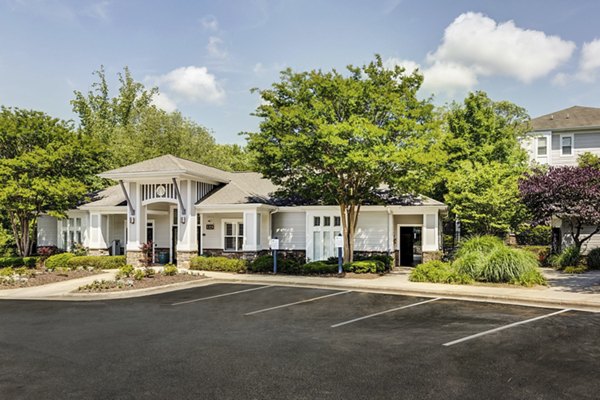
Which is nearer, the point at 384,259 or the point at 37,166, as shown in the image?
the point at 384,259

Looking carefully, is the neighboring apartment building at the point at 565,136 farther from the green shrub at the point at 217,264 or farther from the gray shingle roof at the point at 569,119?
the green shrub at the point at 217,264

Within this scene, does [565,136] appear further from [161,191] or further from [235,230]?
[161,191]

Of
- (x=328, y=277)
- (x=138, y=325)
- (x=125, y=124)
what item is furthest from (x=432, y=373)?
(x=125, y=124)

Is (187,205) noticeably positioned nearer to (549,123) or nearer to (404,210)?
(404,210)

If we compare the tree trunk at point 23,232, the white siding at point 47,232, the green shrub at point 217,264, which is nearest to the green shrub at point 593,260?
the green shrub at point 217,264

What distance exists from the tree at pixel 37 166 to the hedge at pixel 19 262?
5.69 feet

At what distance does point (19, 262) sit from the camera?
24547 millimetres

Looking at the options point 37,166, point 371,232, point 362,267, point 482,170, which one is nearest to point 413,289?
point 362,267

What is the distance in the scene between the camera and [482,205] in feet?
82.4

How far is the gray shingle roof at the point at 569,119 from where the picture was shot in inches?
1340

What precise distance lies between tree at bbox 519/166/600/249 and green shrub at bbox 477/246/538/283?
3.76 metres

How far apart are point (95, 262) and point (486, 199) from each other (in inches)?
831

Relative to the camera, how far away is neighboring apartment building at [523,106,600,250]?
110 feet

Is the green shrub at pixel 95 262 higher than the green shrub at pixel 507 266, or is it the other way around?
the green shrub at pixel 507 266
